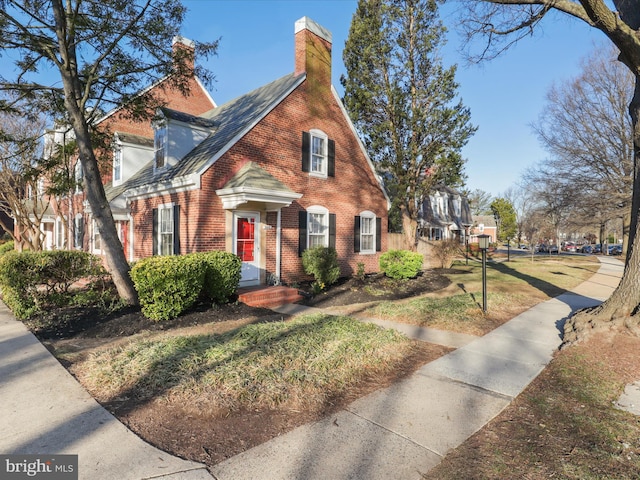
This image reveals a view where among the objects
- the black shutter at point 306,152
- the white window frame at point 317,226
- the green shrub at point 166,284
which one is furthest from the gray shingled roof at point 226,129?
the white window frame at point 317,226

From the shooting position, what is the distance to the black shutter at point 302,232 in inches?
454

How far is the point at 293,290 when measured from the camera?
9984mm

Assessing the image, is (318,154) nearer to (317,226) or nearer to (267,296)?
(317,226)

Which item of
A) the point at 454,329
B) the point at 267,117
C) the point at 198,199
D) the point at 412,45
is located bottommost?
the point at 454,329

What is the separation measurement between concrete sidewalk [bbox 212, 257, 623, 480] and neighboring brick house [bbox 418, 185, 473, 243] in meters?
23.5

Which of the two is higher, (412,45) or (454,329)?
(412,45)

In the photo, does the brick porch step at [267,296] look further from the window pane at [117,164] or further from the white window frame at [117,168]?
the window pane at [117,164]

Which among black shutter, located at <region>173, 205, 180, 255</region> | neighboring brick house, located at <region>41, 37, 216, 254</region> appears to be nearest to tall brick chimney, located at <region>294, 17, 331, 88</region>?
neighboring brick house, located at <region>41, 37, 216, 254</region>

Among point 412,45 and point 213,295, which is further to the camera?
point 412,45

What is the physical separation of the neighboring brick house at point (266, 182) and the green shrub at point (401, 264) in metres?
1.32

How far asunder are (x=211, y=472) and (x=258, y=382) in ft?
4.58

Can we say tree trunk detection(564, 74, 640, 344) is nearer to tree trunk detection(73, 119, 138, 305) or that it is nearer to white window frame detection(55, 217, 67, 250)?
tree trunk detection(73, 119, 138, 305)

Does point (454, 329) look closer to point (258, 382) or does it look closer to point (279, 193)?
point (258, 382)

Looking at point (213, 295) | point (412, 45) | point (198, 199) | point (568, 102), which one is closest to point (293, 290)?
point (213, 295)
